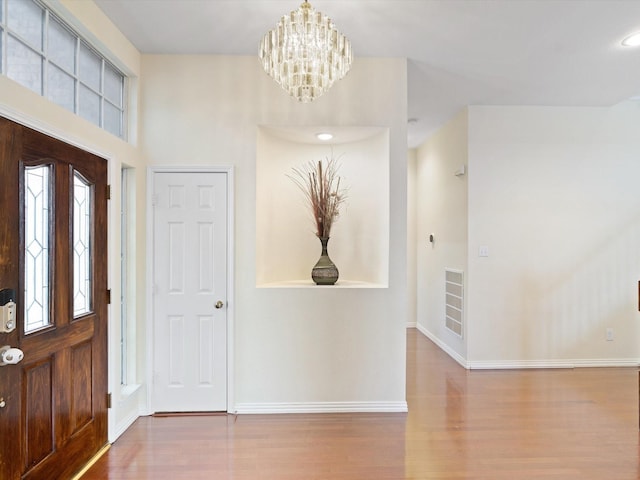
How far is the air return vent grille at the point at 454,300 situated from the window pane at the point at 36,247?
400 centimetres

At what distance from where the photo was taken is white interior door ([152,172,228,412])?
10.7 ft

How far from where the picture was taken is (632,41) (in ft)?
9.94

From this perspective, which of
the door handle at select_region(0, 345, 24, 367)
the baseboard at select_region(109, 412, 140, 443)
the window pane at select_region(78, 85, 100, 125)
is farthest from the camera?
the baseboard at select_region(109, 412, 140, 443)

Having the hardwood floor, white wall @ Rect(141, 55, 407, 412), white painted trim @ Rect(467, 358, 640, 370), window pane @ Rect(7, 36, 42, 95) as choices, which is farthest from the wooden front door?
white painted trim @ Rect(467, 358, 640, 370)

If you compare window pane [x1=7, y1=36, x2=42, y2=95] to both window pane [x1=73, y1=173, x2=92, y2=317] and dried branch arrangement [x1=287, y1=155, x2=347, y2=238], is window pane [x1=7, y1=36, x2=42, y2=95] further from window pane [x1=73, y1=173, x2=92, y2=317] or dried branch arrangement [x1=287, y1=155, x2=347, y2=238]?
dried branch arrangement [x1=287, y1=155, x2=347, y2=238]

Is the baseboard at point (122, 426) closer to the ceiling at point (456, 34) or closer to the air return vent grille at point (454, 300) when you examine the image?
the ceiling at point (456, 34)

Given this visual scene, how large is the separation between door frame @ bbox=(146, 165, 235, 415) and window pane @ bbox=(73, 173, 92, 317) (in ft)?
2.20

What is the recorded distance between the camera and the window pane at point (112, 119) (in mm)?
2914

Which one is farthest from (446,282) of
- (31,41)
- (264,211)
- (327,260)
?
(31,41)

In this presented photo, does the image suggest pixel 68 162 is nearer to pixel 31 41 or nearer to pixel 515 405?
pixel 31 41

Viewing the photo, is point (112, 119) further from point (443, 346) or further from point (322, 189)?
point (443, 346)

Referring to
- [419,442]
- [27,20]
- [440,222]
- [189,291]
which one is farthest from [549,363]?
[27,20]

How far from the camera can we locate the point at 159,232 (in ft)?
10.8

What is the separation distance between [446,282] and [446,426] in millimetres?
2394
